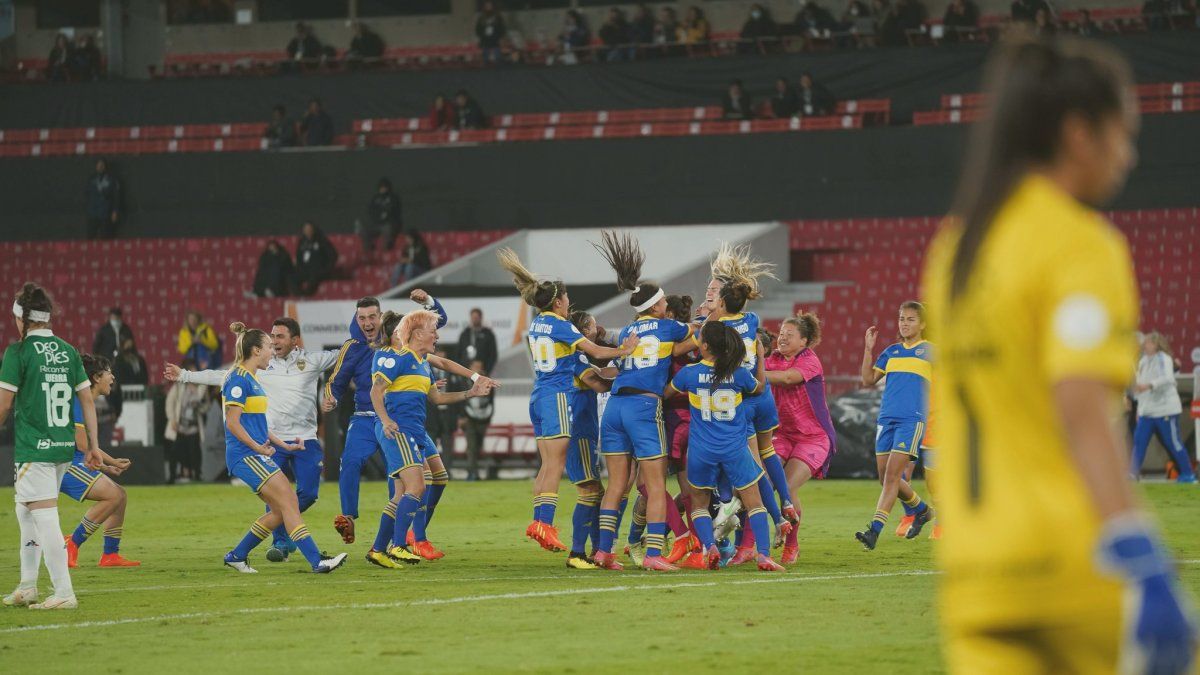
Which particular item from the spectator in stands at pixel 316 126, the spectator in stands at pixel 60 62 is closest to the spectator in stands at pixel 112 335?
the spectator in stands at pixel 316 126

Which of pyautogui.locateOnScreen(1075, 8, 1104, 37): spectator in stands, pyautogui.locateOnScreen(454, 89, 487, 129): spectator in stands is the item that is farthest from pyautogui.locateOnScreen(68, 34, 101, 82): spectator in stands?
pyautogui.locateOnScreen(1075, 8, 1104, 37): spectator in stands

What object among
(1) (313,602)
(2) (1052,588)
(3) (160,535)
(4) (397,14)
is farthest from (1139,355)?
(4) (397,14)

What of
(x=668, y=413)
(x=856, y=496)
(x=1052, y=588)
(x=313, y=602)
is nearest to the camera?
(x=1052, y=588)

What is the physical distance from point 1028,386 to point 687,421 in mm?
9663

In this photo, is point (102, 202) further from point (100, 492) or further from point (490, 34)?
point (100, 492)

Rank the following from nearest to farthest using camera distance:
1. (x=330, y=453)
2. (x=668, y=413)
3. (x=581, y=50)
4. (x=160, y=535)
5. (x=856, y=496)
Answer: (x=668, y=413), (x=160, y=535), (x=856, y=496), (x=330, y=453), (x=581, y=50)

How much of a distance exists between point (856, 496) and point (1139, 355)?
526cm

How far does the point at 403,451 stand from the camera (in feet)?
42.0

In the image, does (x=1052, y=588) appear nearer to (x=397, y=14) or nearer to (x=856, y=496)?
(x=856, y=496)

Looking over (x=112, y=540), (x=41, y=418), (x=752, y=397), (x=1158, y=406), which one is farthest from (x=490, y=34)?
(x=41, y=418)

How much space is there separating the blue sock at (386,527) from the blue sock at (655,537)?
2093mm

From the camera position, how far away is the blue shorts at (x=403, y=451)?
12797 mm

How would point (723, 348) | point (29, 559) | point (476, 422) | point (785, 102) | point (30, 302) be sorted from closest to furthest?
point (30, 302), point (29, 559), point (723, 348), point (476, 422), point (785, 102)

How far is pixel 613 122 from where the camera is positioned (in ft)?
111
